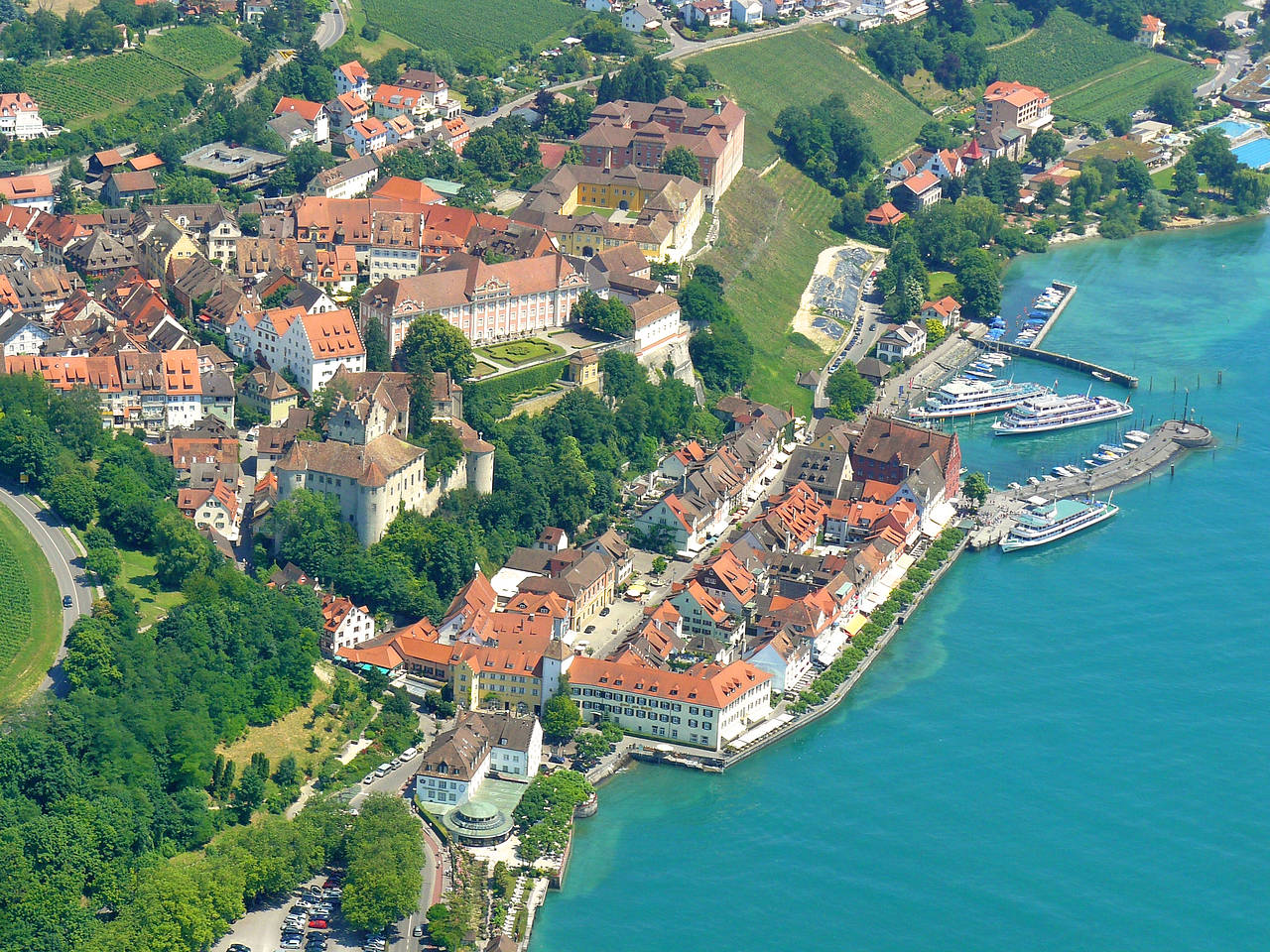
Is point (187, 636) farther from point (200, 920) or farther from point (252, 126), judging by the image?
point (252, 126)

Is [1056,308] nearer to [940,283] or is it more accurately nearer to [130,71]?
[940,283]

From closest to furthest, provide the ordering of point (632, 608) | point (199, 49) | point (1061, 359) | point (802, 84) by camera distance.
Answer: point (632, 608), point (1061, 359), point (199, 49), point (802, 84)

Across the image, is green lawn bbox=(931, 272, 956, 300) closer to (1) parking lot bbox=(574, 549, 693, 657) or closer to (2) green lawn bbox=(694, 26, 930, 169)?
(2) green lawn bbox=(694, 26, 930, 169)

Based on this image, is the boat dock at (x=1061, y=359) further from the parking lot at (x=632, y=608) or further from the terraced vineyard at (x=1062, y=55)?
the terraced vineyard at (x=1062, y=55)

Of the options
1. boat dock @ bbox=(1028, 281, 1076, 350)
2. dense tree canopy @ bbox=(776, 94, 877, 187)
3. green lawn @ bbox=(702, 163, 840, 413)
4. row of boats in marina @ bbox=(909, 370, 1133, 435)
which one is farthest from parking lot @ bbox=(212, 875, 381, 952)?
dense tree canopy @ bbox=(776, 94, 877, 187)

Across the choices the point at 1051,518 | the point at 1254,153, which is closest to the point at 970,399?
the point at 1051,518
